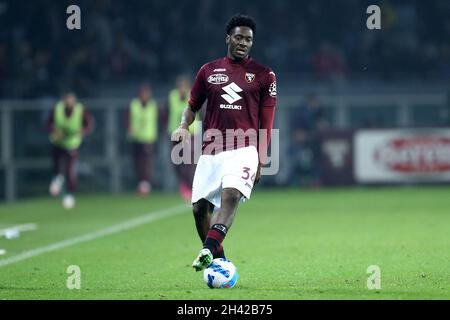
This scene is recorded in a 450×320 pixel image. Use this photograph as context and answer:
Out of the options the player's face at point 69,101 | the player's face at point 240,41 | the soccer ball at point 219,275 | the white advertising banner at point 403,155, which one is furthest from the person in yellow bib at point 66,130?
the soccer ball at point 219,275

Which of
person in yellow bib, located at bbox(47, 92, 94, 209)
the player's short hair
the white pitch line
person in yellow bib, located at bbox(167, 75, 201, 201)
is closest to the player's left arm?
the player's short hair

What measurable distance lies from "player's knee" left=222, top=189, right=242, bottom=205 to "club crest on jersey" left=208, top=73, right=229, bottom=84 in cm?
85

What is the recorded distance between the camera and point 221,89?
873 cm

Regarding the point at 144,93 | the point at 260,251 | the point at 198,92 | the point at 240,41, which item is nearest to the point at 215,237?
the point at 198,92

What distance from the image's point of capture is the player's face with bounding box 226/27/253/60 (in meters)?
8.63

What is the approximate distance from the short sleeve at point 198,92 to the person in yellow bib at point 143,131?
13.7m

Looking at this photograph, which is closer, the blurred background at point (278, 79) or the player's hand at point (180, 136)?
the player's hand at point (180, 136)

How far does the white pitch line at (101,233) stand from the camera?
11.7m

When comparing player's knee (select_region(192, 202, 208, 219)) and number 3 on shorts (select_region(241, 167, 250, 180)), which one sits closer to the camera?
number 3 on shorts (select_region(241, 167, 250, 180))

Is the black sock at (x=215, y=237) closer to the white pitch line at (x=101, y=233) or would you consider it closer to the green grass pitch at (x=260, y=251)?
the green grass pitch at (x=260, y=251)

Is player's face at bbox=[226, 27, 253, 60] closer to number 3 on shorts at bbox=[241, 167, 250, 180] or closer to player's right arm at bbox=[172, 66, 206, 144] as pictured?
player's right arm at bbox=[172, 66, 206, 144]

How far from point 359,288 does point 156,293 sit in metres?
1.52

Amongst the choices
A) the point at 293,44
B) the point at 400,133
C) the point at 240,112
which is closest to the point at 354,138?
the point at 400,133

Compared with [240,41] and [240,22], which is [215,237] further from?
[240,22]
